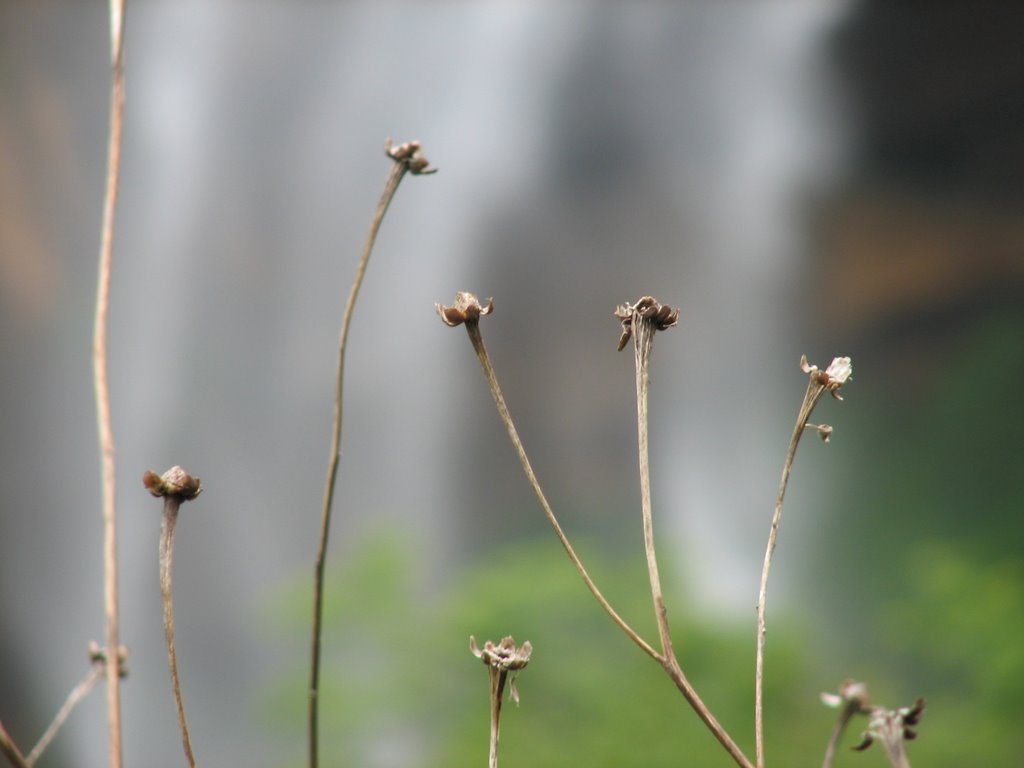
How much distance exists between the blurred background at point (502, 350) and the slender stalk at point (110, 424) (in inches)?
113

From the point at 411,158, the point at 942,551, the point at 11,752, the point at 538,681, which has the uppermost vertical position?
the point at 942,551

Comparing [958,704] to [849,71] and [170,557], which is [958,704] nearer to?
[849,71]

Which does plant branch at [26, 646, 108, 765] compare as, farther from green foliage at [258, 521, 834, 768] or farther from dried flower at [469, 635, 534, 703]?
green foliage at [258, 521, 834, 768]

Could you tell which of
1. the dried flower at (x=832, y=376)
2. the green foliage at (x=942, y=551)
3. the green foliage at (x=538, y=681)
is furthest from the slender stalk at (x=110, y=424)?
the green foliage at (x=942, y=551)

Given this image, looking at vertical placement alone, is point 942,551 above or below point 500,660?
above

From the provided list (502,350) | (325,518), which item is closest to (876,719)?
(325,518)

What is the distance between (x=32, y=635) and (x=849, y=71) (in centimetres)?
403

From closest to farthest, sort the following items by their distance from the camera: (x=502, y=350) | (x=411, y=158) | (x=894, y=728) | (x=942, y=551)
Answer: (x=894, y=728)
(x=411, y=158)
(x=942, y=551)
(x=502, y=350)

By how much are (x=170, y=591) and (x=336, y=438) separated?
6 cm

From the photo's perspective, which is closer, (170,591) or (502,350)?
(170,591)

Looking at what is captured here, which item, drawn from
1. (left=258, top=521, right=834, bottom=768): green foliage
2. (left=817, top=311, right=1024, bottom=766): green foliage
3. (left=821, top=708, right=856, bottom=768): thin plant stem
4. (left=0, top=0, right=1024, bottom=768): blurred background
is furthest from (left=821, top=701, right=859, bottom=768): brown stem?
(left=817, top=311, right=1024, bottom=766): green foliage

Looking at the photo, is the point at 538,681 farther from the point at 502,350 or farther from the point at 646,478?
the point at 646,478

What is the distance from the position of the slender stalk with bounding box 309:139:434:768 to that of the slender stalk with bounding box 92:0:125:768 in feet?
0.13

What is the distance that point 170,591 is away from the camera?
7.0 inches
